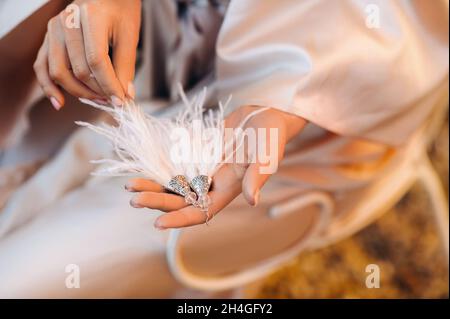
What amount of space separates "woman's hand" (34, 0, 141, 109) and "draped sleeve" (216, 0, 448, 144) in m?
0.13

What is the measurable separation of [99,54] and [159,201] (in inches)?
5.7

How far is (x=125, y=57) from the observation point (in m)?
0.53

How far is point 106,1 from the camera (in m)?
0.54

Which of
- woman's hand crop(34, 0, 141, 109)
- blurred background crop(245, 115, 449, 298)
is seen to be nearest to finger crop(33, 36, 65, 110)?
woman's hand crop(34, 0, 141, 109)

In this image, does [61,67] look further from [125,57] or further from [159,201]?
[159,201]

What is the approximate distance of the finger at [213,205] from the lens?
48 cm

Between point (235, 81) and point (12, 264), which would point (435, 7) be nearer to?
point (235, 81)

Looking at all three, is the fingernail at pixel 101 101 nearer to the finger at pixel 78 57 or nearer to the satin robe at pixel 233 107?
the finger at pixel 78 57

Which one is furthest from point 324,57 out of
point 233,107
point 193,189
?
point 193,189

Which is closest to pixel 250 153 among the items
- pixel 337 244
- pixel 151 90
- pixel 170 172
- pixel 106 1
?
pixel 170 172

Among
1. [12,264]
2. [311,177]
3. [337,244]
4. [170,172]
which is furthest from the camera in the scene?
[337,244]

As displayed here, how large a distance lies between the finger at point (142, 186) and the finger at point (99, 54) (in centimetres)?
8

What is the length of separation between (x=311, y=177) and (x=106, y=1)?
343 millimetres

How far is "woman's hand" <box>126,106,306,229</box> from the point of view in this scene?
0.47 meters
